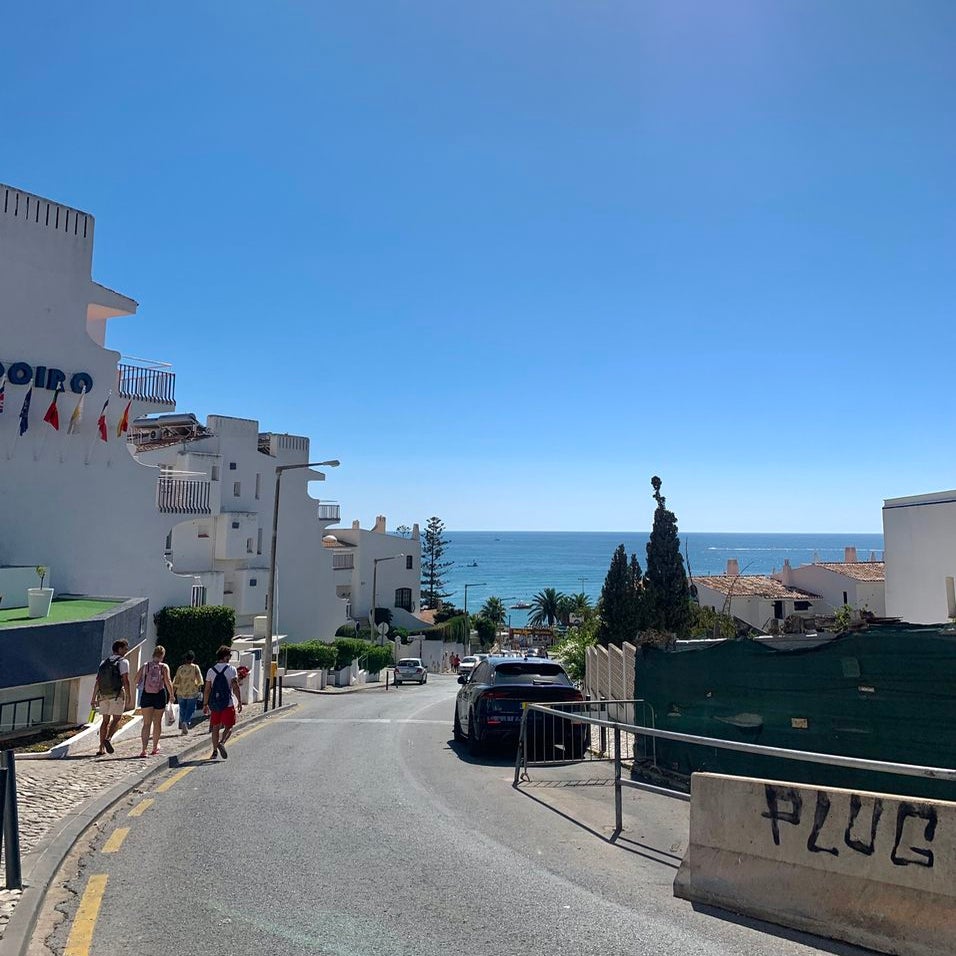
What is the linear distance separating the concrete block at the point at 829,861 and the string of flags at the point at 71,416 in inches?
903

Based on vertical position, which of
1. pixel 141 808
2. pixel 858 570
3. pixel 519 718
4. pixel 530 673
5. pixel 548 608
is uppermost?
pixel 858 570

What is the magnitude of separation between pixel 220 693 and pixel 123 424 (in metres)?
16.6

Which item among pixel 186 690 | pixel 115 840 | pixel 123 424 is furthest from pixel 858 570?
pixel 115 840

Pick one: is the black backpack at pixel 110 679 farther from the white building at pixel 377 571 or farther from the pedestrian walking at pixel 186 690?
the white building at pixel 377 571

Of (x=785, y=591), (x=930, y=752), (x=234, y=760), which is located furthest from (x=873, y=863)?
(x=785, y=591)

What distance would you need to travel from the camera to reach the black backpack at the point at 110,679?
12.1 meters

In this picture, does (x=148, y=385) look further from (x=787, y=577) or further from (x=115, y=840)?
(x=787, y=577)

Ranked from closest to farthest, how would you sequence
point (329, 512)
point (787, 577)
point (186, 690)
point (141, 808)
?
point (141, 808) → point (186, 690) → point (329, 512) → point (787, 577)

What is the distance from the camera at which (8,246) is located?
78.2ft

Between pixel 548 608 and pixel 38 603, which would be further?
pixel 548 608

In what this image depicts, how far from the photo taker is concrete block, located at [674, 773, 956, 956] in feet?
17.0

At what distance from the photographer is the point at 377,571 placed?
74.7m

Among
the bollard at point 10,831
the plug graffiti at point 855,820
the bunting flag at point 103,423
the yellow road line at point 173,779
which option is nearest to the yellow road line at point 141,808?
the yellow road line at point 173,779

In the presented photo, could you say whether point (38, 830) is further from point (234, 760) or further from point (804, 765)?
point (804, 765)
